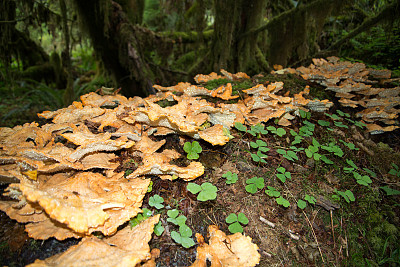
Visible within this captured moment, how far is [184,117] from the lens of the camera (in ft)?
7.81

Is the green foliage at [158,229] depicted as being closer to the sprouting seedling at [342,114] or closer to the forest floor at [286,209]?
the forest floor at [286,209]

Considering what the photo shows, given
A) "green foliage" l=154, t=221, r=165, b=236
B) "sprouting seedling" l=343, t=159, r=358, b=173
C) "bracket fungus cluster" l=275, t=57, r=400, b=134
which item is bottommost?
"green foliage" l=154, t=221, r=165, b=236

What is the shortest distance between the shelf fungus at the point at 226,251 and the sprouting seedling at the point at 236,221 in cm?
8

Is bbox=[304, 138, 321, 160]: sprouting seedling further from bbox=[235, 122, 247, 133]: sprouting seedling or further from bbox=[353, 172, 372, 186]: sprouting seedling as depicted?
bbox=[235, 122, 247, 133]: sprouting seedling

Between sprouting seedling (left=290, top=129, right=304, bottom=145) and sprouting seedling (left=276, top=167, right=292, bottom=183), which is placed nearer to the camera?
sprouting seedling (left=276, top=167, right=292, bottom=183)

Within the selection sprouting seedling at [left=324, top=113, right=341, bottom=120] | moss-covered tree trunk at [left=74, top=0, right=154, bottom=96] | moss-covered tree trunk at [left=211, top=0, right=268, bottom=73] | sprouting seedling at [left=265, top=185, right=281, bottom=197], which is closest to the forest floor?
sprouting seedling at [left=265, top=185, right=281, bottom=197]

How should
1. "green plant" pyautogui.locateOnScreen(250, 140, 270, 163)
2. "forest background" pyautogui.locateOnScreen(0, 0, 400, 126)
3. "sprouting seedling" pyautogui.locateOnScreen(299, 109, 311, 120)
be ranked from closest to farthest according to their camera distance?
"green plant" pyautogui.locateOnScreen(250, 140, 270, 163) → "sprouting seedling" pyautogui.locateOnScreen(299, 109, 311, 120) → "forest background" pyautogui.locateOnScreen(0, 0, 400, 126)

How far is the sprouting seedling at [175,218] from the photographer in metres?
1.76

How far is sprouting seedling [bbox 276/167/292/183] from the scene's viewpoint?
7.26ft

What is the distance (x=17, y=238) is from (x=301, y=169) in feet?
9.15

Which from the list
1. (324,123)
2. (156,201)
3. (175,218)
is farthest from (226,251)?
(324,123)

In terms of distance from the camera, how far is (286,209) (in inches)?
81.1

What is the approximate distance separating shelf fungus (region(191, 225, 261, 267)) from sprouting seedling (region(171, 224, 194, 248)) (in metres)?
0.07

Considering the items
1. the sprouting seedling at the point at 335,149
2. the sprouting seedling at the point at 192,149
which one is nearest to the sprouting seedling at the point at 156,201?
the sprouting seedling at the point at 192,149
